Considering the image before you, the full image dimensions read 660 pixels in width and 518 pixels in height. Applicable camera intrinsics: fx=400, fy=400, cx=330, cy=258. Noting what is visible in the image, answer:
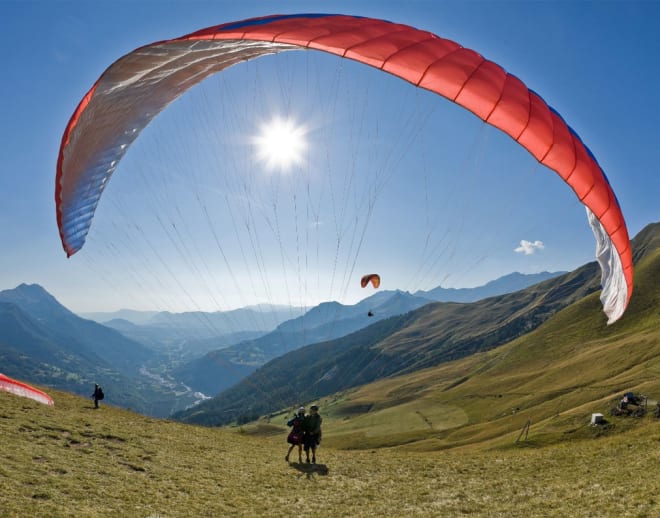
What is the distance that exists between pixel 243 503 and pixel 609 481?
37.9 feet

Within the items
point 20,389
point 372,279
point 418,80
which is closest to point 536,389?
point 372,279

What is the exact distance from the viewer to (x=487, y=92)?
31.8 feet

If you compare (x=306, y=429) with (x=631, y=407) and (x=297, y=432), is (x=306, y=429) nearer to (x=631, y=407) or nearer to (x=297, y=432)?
(x=297, y=432)

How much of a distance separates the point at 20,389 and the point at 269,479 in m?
17.1

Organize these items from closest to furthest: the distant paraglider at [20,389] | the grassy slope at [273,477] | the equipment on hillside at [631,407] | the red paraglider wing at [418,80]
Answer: the red paraglider wing at [418,80], the grassy slope at [273,477], the distant paraglider at [20,389], the equipment on hillside at [631,407]

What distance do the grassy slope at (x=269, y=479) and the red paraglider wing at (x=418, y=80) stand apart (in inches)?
231

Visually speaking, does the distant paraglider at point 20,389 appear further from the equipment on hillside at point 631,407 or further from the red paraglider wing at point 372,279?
the equipment on hillside at point 631,407

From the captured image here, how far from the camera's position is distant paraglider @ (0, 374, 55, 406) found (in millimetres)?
21375

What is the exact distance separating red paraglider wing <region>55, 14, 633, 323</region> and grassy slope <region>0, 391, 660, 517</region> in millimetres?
5871

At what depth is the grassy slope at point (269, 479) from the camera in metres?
10.0

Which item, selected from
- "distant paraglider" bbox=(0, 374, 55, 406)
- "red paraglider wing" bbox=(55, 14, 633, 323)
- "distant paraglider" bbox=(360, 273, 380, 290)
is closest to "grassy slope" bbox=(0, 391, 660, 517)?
"distant paraglider" bbox=(0, 374, 55, 406)

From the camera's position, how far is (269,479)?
550 inches

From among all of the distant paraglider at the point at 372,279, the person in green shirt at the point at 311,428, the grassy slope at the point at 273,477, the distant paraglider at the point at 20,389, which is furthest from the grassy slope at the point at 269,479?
the distant paraglider at the point at 372,279

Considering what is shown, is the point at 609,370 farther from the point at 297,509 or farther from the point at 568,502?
the point at 297,509
